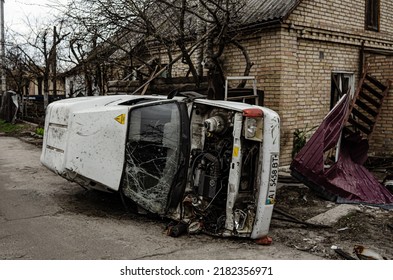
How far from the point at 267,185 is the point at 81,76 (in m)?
12.2

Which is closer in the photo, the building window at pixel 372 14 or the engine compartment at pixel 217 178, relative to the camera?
the engine compartment at pixel 217 178

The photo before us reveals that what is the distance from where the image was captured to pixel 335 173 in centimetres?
699

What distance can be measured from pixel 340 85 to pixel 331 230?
5.59 metres

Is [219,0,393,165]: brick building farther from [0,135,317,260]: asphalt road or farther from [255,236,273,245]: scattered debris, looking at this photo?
[0,135,317,260]: asphalt road

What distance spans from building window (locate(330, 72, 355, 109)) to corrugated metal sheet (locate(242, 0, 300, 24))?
2.16m

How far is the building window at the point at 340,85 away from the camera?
9.86 metres

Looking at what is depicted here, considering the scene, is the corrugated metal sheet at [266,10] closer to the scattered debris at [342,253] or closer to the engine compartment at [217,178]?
the engine compartment at [217,178]

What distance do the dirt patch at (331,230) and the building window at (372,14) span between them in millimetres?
5972

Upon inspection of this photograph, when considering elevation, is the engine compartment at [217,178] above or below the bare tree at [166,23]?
below

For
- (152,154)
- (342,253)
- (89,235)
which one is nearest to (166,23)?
(152,154)

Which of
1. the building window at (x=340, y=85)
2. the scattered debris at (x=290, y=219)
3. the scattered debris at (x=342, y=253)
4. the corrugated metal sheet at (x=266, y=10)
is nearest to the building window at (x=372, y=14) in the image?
the building window at (x=340, y=85)
